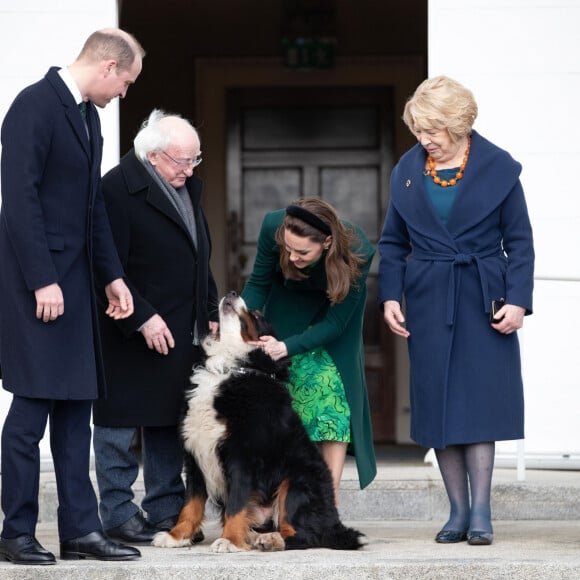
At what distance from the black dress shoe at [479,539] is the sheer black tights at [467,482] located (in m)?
0.02

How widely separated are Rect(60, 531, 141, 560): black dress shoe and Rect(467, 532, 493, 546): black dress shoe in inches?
50.5

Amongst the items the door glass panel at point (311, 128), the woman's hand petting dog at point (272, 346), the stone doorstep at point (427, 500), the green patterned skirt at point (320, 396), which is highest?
the door glass panel at point (311, 128)

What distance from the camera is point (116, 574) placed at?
4.18 metres

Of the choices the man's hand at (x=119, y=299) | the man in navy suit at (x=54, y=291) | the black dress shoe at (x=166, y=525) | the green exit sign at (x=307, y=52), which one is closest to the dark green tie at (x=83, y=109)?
the man in navy suit at (x=54, y=291)

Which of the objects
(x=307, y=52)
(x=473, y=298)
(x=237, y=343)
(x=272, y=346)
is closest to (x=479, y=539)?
(x=473, y=298)

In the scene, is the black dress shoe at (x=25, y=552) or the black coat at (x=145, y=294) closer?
the black dress shoe at (x=25, y=552)

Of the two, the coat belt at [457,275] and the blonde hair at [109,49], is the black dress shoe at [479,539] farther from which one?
the blonde hair at [109,49]

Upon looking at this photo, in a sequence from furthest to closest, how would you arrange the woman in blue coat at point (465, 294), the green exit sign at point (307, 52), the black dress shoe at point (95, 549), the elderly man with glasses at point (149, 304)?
the green exit sign at point (307, 52) → the elderly man with glasses at point (149, 304) → the woman in blue coat at point (465, 294) → the black dress shoe at point (95, 549)

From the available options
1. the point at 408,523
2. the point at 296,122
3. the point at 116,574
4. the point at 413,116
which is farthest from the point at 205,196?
the point at 116,574

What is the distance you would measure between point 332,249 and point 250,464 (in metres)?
0.92

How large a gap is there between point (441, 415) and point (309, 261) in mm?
811

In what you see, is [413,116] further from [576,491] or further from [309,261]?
[576,491]

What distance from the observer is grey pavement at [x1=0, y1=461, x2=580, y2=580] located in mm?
4180

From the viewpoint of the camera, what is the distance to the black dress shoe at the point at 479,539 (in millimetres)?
4719
